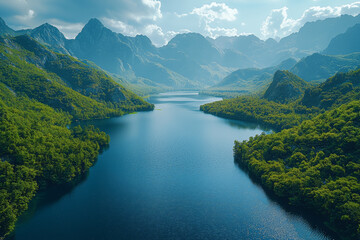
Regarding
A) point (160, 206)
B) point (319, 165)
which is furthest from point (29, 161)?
point (319, 165)

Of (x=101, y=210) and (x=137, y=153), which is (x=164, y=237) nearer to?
(x=101, y=210)

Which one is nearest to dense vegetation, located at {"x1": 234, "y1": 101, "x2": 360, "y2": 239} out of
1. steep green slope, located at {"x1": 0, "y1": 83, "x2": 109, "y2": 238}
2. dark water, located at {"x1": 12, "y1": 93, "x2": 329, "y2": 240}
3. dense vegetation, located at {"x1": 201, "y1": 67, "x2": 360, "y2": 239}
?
dense vegetation, located at {"x1": 201, "y1": 67, "x2": 360, "y2": 239}

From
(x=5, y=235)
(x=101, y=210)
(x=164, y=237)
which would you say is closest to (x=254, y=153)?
(x=164, y=237)

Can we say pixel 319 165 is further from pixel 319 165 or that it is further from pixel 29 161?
pixel 29 161

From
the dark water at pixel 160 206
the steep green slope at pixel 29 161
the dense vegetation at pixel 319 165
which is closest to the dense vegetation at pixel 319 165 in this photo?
the dense vegetation at pixel 319 165

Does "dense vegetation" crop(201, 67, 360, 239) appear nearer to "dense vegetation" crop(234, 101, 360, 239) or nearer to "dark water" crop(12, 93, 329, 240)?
"dense vegetation" crop(234, 101, 360, 239)
